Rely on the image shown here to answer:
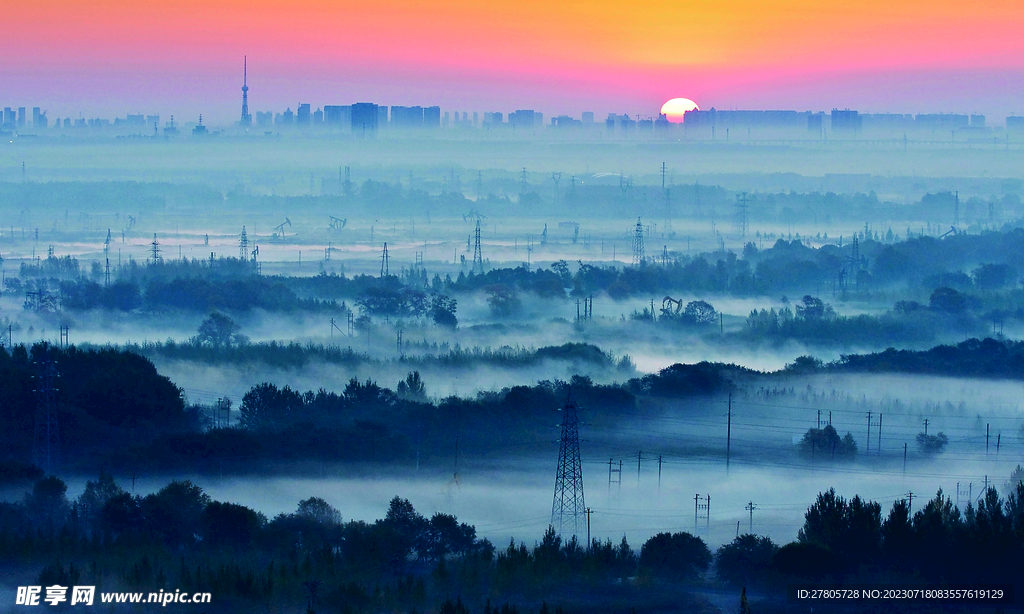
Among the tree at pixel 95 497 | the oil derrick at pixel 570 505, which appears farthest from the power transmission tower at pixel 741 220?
the tree at pixel 95 497

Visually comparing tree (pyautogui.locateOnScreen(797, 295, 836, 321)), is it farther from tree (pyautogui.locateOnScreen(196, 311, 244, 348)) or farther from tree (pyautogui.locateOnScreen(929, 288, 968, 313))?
tree (pyautogui.locateOnScreen(196, 311, 244, 348))

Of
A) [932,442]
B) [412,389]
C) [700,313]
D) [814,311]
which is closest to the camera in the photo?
[932,442]

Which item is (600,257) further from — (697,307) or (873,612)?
(873,612)

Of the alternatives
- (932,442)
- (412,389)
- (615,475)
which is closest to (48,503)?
(615,475)

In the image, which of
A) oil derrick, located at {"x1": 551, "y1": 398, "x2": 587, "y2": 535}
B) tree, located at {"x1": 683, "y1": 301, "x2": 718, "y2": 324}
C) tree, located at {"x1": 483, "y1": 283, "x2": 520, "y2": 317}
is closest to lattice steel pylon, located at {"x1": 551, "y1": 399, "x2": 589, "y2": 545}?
oil derrick, located at {"x1": 551, "y1": 398, "x2": 587, "y2": 535}

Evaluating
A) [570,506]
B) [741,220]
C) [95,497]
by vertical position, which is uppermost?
[741,220]

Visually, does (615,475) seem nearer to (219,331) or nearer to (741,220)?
(219,331)

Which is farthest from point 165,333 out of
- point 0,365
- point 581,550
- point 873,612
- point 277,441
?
point 873,612

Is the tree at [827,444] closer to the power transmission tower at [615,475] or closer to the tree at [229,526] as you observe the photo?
the power transmission tower at [615,475]
